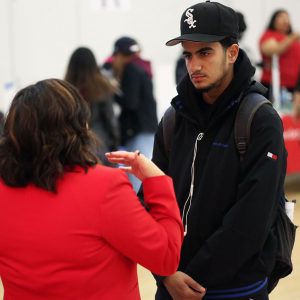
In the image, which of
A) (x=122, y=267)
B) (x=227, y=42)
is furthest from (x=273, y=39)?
(x=122, y=267)

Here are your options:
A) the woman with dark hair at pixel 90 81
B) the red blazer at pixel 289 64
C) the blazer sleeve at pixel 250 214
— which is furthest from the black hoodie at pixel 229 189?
the red blazer at pixel 289 64

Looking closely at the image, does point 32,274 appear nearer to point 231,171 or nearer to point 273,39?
point 231,171

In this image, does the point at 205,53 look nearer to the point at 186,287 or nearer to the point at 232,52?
the point at 232,52

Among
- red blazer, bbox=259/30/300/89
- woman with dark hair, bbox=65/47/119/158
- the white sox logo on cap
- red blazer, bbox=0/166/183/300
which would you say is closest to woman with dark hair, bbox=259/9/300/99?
red blazer, bbox=259/30/300/89

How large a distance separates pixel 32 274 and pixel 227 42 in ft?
3.26

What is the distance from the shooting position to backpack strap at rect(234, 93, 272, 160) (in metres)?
2.06

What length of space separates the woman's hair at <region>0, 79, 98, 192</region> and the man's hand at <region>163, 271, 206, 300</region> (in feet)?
1.76

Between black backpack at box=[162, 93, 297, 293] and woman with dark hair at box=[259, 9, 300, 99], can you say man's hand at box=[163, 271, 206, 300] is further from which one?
woman with dark hair at box=[259, 9, 300, 99]

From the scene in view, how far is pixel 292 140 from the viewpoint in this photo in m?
7.09

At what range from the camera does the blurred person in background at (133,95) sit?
590cm

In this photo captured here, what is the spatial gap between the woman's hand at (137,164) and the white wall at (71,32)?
18.2 ft

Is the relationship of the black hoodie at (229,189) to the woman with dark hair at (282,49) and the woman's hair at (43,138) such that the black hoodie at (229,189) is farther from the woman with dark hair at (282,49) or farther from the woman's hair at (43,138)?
the woman with dark hair at (282,49)

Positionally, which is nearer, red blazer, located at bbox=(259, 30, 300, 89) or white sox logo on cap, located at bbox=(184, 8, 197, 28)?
white sox logo on cap, located at bbox=(184, 8, 197, 28)

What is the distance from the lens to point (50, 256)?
67.9 inches
